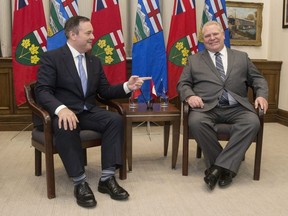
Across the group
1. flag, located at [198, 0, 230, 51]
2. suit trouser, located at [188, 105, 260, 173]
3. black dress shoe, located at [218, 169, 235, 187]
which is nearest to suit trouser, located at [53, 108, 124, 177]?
suit trouser, located at [188, 105, 260, 173]

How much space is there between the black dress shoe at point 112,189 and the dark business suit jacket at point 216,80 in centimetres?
93

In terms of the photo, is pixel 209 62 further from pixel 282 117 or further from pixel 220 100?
pixel 282 117

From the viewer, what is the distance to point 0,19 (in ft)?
14.9

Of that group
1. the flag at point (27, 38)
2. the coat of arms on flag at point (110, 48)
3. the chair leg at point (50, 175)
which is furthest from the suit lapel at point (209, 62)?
the flag at point (27, 38)

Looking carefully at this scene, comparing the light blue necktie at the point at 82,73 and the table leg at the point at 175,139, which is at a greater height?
the light blue necktie at the point at 82,73

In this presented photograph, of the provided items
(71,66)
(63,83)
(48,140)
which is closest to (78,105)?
(63,83)

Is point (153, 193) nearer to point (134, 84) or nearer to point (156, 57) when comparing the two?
point (134, 84)

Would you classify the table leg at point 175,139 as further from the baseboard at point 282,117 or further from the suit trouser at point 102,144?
the baseboard at point 282,117

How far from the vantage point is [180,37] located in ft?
14.4

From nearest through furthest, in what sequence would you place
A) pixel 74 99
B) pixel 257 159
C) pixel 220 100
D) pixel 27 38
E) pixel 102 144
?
pixel 102 144 < pixel 74 99 < pixel 257 159 < pixel 220 100 < pixel 27 38

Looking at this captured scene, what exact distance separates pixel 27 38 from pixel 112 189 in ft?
7.71

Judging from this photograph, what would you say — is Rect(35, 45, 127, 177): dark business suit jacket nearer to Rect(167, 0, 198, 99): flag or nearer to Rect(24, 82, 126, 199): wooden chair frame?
Rect(24, 82, 126, 199): wooden chair frame

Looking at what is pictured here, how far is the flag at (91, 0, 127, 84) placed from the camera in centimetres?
420

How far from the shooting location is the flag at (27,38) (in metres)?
4.01
